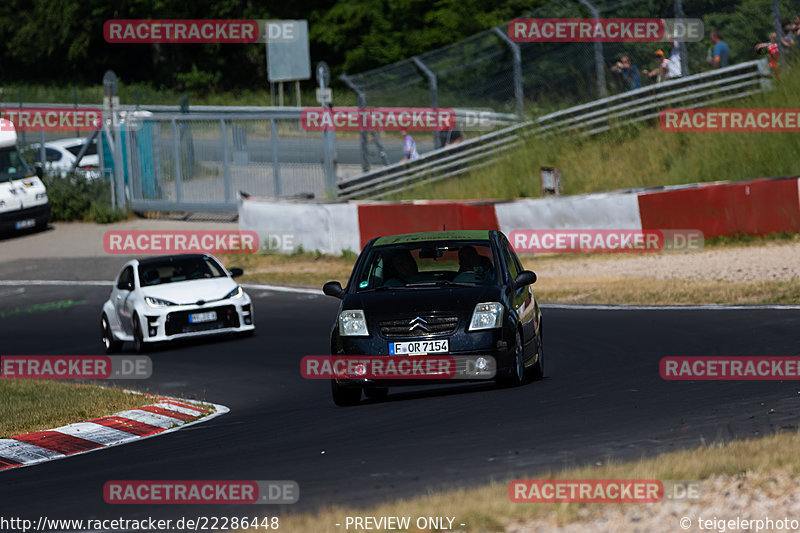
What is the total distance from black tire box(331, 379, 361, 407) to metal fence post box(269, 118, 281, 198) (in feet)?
67.9

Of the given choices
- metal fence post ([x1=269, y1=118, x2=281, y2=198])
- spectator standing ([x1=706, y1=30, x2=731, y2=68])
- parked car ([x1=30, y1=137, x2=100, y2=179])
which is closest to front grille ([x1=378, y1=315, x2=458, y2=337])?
spectator standing ([x1=706, y1=30, x2=731, y2=68])

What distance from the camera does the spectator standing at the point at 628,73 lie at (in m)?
27.6

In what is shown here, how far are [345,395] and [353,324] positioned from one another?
0.77 m

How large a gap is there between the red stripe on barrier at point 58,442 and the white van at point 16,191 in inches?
834

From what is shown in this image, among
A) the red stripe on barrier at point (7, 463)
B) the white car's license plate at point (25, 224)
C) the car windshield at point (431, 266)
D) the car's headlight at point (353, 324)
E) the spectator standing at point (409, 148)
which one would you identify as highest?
the spectator standing at point (409, 148)

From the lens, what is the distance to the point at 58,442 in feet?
37.7

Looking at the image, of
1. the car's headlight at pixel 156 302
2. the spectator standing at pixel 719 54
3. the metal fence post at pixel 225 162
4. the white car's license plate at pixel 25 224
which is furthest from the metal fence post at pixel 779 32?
the white car's license plate at pixel 25 224

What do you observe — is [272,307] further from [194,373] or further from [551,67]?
[551,67]

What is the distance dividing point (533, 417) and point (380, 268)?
2.65 metres

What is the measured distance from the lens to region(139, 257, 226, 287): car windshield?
1906cm

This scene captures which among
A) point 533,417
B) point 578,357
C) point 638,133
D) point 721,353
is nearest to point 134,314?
point 578,357

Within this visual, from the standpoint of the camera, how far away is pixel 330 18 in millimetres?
61094

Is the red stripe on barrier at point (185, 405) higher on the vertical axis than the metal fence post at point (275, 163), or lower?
lower

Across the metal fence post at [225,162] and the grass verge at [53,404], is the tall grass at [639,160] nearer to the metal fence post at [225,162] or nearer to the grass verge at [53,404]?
the metal fence post at [225,162]
